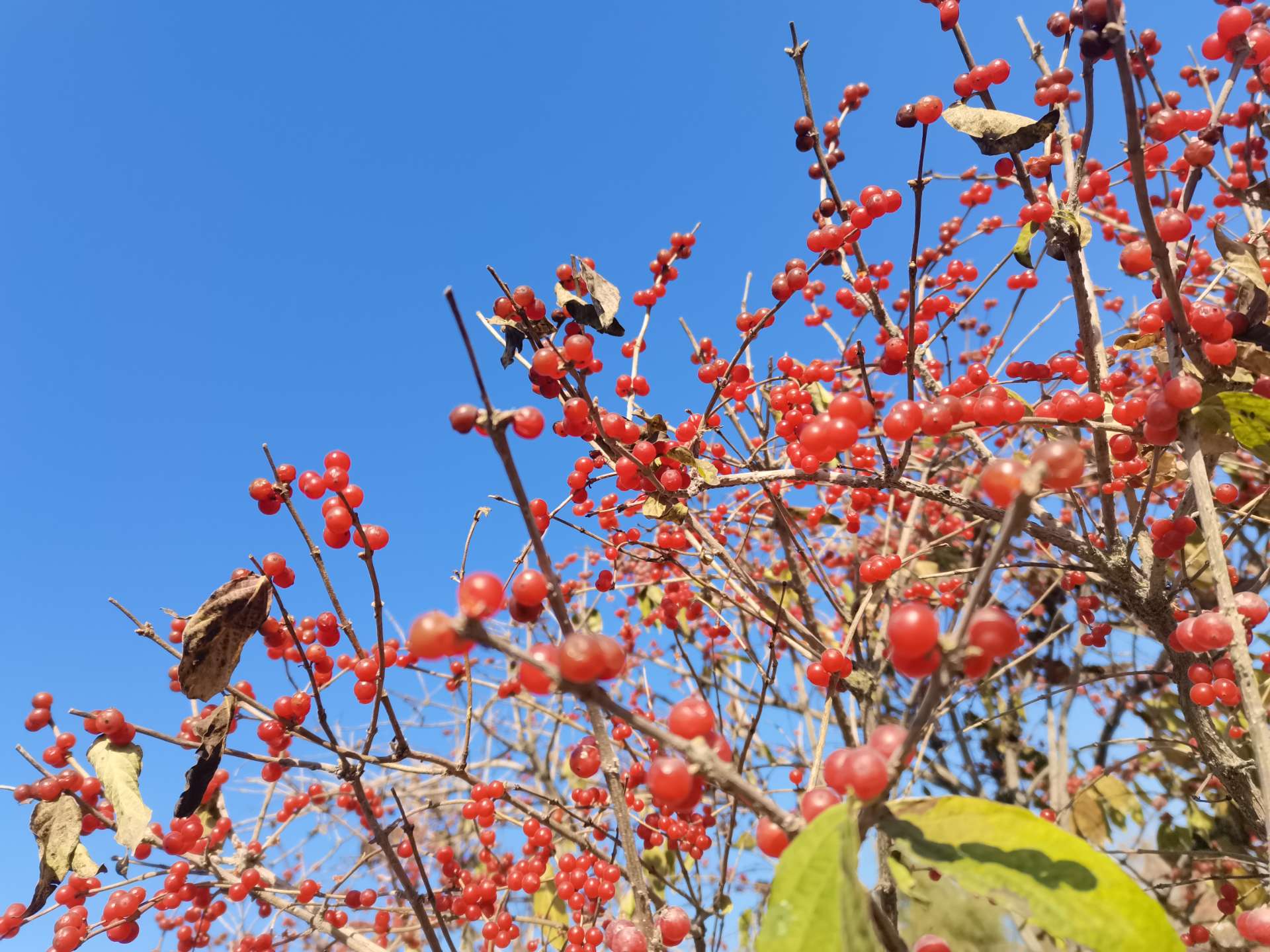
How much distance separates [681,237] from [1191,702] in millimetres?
2155

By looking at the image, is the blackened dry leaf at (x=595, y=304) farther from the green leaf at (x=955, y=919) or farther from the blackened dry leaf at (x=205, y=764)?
the green leaf at (x=955, y=919)

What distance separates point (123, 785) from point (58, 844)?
Result: 316 millimetres

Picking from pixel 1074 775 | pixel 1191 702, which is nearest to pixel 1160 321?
pixel 1191 702

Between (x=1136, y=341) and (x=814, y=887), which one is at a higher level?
(x=1136, y=341)

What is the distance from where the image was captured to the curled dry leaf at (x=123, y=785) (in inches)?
71.7

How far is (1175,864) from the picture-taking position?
4.21 metres

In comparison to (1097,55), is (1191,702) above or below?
below

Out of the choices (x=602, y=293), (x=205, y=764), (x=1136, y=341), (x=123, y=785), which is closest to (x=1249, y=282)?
(x=1136, y=341)

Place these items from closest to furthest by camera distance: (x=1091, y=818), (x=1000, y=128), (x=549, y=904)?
(x=1000, y=128), (x=549, y=904), (x=1091, y=818)

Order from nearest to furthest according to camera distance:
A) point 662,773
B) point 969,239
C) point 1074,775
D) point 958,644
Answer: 1. point 958,644
2. point 662,773
3. point 969,239
4. point 1074,775

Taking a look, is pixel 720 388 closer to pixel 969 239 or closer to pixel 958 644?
pixel 958 644

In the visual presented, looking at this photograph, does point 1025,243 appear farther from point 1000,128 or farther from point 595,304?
point 595,304

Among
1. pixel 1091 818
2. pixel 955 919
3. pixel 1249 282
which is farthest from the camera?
pixel 1091 818

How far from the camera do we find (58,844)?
77.7 inches
